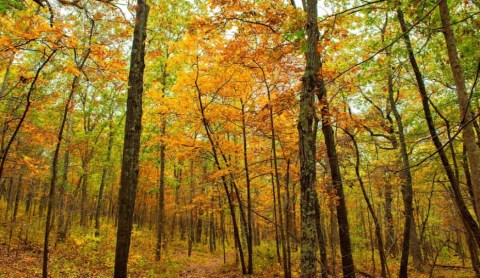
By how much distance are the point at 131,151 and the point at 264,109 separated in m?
4.11

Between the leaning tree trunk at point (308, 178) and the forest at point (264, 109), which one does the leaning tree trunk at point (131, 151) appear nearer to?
the forest at point (264, 109)

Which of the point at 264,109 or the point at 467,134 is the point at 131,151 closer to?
the point at 264,109

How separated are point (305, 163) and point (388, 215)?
14146 millimetres

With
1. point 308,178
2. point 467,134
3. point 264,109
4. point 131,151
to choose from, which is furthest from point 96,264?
point 467,134

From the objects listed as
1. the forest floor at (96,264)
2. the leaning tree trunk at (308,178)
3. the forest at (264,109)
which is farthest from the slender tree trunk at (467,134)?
the forest floor at (96,264)

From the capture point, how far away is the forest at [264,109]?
20.3ft

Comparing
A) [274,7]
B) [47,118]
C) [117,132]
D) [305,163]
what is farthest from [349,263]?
[47,118]

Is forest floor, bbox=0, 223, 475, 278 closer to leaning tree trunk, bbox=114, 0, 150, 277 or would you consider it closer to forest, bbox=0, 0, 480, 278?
forest, bbox=0, 0, 480, 278

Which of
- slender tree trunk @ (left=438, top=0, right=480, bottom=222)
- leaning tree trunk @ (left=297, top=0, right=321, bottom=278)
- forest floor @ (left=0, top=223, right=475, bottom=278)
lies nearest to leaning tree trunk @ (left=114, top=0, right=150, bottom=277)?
leaning tree trunk @ (left=297, top=0, right=321, bottom=278)

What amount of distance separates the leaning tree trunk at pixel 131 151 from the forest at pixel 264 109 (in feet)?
0.10

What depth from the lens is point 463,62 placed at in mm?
8422

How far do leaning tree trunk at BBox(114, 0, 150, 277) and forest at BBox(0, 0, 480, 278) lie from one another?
0.03 m

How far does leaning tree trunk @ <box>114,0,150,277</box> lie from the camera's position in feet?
22.4

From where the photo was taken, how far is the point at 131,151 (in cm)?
714
